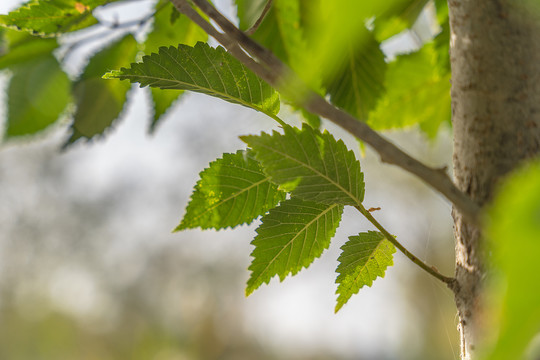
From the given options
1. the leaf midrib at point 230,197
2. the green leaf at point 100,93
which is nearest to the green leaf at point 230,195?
the leaf midrib at point 230,197

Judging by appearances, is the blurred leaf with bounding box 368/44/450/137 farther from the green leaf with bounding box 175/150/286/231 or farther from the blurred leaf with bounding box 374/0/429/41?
the green leaf with bounding box 175/150/286/231

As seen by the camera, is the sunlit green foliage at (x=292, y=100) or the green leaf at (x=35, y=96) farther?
the green leaf at (x=35, y=96)

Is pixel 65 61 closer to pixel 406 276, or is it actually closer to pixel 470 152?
pixel 470 152

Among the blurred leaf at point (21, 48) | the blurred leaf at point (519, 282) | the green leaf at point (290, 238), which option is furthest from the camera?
the blurred leaf at point (21, 48)

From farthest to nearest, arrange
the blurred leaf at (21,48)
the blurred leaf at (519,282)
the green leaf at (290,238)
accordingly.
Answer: the blurred leaf at (21,48), the green leaf at (290,238), the blurred leaf at (519,282)

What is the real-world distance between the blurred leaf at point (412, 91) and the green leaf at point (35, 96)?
0.19 m

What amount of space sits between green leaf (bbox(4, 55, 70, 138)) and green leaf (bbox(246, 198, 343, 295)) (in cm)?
18

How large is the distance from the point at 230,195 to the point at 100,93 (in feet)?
0.40

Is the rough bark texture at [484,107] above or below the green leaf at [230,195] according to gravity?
below

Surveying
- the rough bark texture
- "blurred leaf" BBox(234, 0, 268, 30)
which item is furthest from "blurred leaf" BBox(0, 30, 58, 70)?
the rough bark texture

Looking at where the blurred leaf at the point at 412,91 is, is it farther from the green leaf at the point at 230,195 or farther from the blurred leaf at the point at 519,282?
the blurred leaf at the point at 519,282

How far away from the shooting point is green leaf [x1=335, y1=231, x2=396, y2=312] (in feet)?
0.51

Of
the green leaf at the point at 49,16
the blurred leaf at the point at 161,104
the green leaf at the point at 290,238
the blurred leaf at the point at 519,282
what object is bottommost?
the blurred leaf at the point at 519,282

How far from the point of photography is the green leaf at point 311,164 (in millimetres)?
125
